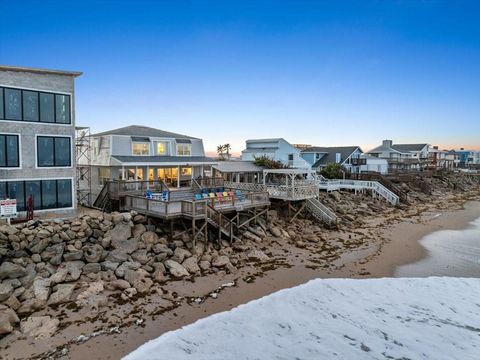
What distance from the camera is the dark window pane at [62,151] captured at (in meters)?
17.4

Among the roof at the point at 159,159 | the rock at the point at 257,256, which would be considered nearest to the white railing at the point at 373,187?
the roof at the point at 159,159

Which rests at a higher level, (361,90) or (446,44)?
(446,44)

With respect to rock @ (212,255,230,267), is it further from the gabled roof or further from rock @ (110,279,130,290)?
the gabled roof

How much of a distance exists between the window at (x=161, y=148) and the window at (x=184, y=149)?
113cm

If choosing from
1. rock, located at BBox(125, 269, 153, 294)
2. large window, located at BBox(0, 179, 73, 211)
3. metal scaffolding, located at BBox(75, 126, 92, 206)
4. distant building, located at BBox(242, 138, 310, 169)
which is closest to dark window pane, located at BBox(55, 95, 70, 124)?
large window, located at BBox(0, 179, 73, 211)

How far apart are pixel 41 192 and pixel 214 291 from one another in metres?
11.3

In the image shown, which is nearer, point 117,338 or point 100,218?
point 117,338

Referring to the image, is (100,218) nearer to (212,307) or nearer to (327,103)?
(212,307)

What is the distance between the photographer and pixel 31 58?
909 inches

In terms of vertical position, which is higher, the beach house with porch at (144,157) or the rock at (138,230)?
the beach house with porch at (144,157)

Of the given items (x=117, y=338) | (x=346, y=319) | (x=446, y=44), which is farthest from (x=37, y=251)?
(x=446, y=44)

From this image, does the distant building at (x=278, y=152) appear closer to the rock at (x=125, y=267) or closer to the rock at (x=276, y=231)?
the rock at (x=276, y=231)

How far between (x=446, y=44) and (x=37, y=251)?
1445 inches

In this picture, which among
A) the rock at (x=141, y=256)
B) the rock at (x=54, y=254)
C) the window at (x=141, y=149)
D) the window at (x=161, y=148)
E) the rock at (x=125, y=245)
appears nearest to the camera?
the rock at (x=54, y=254)
